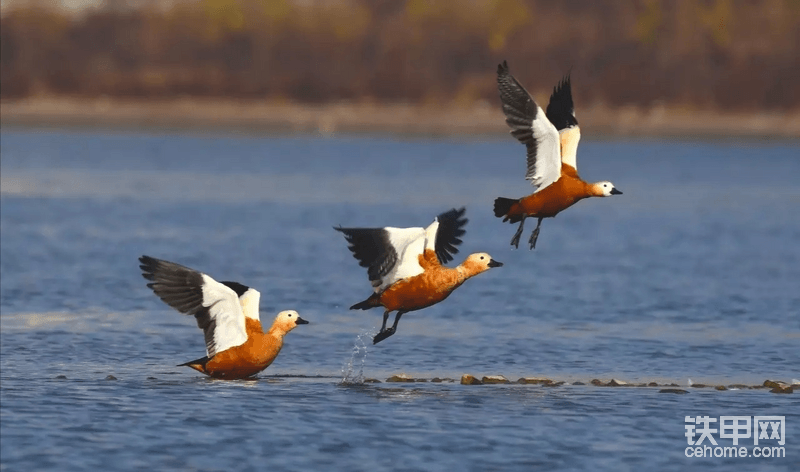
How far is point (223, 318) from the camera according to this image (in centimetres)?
1686

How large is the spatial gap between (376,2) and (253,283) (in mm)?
74637

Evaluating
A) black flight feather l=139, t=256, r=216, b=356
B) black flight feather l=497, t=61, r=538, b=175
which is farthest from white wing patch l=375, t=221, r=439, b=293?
black flight feather l=139, t=256, r=216, b=356

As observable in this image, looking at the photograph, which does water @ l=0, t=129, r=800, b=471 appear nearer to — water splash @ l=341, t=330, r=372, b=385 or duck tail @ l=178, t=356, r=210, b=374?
water splash @ l=341, t=330, r=372, b=385

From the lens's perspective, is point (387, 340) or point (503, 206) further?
point (387, 340)

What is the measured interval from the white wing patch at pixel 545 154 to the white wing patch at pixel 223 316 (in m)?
3.38

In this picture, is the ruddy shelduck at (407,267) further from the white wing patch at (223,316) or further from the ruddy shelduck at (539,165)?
the white wing patch at (223,316)

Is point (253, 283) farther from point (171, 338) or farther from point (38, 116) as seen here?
point (38, 116)

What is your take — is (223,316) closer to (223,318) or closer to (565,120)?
(223,318)

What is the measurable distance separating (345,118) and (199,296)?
8059cm

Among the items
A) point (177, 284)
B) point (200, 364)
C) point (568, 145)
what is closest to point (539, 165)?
point (568, 145)

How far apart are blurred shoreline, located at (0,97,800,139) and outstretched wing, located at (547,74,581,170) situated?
69998mm

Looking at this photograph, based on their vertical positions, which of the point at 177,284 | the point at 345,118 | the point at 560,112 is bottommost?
the point at 177,284

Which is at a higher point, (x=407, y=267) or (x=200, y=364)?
(x=407, y=267)

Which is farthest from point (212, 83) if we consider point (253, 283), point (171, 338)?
point (171, 338)
